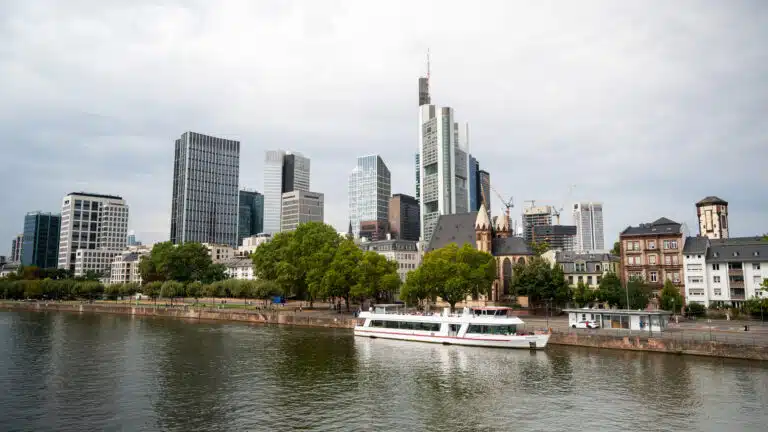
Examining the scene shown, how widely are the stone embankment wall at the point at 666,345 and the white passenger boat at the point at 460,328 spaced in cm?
416

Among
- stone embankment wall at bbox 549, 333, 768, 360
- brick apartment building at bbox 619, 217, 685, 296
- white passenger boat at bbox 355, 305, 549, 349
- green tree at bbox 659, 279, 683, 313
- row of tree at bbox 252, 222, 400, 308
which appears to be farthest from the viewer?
row of tree at bbox 252, 222, 400, 308

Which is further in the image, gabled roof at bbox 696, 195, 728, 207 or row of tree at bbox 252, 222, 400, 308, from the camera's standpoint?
gabled roof at bbox 696, 195, 728, 207

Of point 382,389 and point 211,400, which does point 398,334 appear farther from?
point 211,400

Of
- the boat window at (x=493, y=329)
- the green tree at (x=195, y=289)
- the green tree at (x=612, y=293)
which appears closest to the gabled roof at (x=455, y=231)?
the green tree at (x=612, y=293)

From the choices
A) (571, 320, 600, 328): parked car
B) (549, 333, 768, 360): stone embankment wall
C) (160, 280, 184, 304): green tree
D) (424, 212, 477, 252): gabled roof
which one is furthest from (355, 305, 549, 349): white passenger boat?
(160, 280, 184, 304): green tree

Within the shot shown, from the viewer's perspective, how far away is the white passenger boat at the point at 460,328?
239ft

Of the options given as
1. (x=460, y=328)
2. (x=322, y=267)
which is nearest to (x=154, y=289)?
(x=322, y=267)

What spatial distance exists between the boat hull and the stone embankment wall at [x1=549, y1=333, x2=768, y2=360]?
14.8 ft

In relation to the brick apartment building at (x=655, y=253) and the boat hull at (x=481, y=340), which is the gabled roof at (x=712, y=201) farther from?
the boat hull at (x=481, y=340)

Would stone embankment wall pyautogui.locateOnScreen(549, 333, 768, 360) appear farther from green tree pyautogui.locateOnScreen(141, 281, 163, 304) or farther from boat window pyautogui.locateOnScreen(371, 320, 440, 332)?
green tree pyautogui.locateOnScreen(141, 281, 163, 304)

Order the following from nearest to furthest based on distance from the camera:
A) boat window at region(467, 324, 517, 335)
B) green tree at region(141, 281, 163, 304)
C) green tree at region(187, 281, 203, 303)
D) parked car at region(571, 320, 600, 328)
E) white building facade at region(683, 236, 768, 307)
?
boat window at region(467, 324, 517, 335) < parked car at region(571, 320, 600, 328) < white building facade at region(683, 236, 768, 307) < green tree at region(187, 281, 203, 303) < green tree at region(141, 281, 163, 304)

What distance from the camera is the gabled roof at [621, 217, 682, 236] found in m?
113

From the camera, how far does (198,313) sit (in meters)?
128

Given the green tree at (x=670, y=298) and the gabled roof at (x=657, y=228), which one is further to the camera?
the gabled roof at (x=657, y=228)
